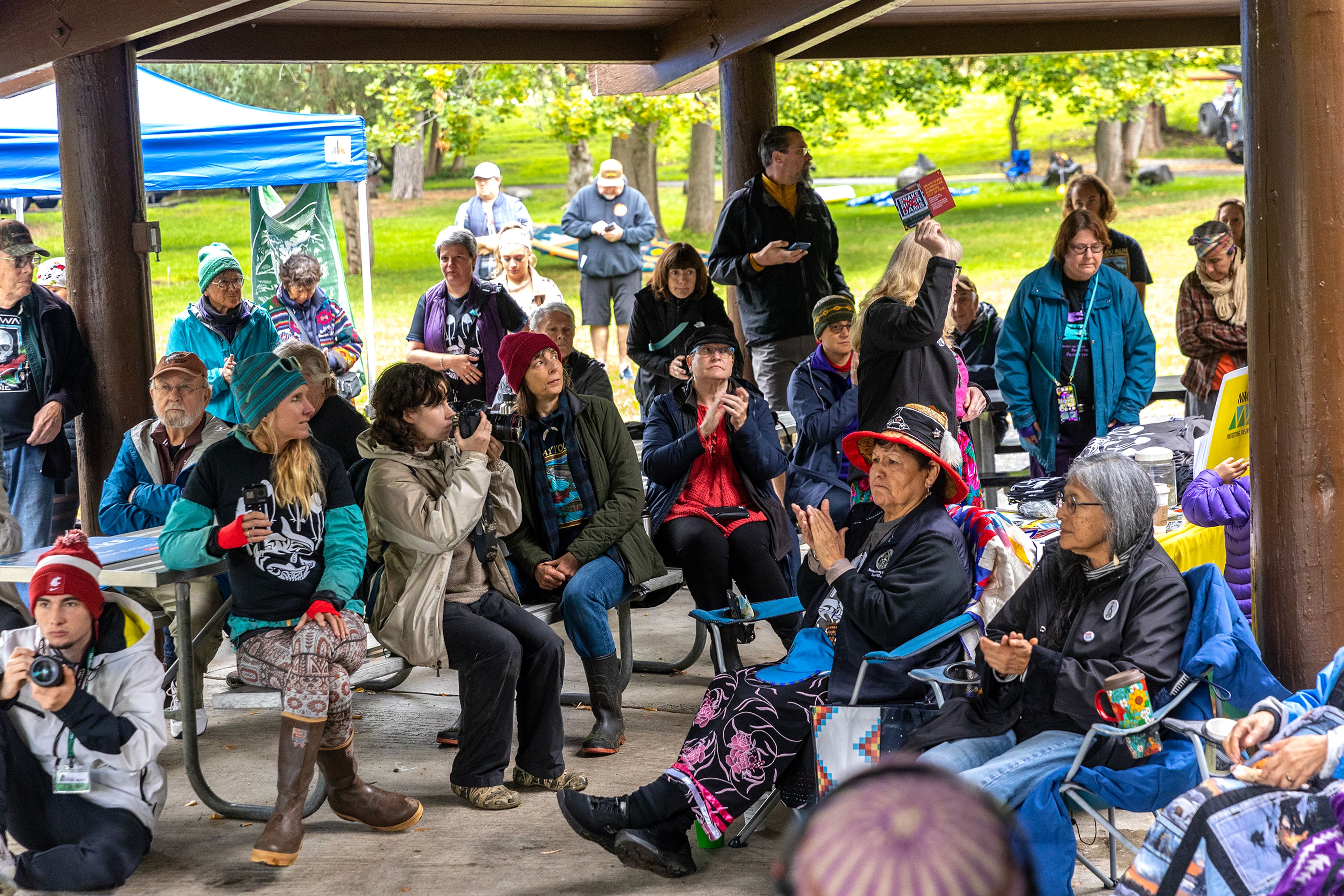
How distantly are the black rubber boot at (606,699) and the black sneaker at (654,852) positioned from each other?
935 millimetres

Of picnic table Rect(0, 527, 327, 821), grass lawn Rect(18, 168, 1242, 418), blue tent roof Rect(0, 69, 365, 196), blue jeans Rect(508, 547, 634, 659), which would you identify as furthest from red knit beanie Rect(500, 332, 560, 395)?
grass lawn Rect(18, 168, 1242, 418)

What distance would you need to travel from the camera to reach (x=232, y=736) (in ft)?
14.8

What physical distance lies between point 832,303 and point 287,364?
2175mm

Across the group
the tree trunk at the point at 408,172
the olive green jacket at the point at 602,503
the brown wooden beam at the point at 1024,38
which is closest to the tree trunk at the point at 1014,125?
the tree trunk at the point at 408,172

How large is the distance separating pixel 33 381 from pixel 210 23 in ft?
5.10

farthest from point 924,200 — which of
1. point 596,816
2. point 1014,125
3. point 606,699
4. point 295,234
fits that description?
point 1014,125

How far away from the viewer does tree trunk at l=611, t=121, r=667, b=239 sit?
19359 millimetres

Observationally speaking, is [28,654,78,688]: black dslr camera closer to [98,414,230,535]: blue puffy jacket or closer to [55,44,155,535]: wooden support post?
[98,414,230,535]: blue puffy jacket

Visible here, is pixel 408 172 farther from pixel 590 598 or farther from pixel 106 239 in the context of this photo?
pixel 590 598

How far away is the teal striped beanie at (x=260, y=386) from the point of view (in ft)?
11.7

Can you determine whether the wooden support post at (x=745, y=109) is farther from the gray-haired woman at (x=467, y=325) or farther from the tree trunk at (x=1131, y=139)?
the tree trunk at (x=1131, y=139)

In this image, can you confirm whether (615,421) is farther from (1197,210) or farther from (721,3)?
(1197,210)

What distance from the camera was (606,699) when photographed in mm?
4266

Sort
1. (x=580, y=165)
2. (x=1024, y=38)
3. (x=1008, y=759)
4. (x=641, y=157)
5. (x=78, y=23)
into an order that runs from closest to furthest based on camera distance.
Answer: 1. (x=1008, y=759)
2. (x=78, y=23)
3. (x=1024, y=38)
4. (x=641, y=157)
5. (x=580, y=165)
